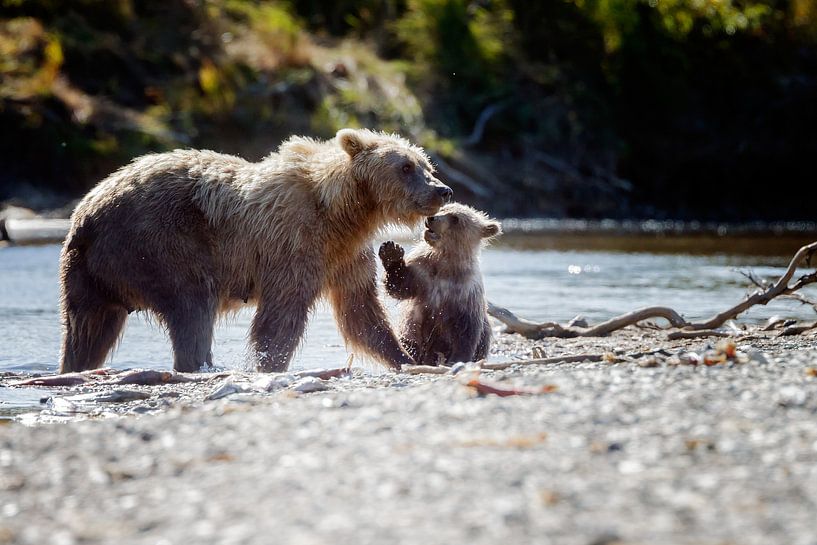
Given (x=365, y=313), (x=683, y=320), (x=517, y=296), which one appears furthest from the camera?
(x=517, y=296)

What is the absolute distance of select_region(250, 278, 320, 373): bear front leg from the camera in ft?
24.8

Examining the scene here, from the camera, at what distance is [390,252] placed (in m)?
8.17

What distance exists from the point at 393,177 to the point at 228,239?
119 cm

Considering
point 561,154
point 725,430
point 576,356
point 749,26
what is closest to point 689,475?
point 725,430

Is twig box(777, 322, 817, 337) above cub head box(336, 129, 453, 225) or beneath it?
beneath

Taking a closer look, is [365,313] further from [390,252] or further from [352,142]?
[352,142]

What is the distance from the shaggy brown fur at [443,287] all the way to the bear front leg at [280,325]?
2.70ft

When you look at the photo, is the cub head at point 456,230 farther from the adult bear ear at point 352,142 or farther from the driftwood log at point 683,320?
the driftwood log at point 683,320

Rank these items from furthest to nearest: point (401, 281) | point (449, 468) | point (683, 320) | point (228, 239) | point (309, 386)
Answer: point (683, 320) → point (401, 281) → point (228, 239) → point (309, 386) → point (449, 468)

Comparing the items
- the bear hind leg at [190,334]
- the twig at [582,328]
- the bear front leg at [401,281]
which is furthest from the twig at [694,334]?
the bear hind leg at [190,334]

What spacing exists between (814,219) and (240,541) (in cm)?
2646

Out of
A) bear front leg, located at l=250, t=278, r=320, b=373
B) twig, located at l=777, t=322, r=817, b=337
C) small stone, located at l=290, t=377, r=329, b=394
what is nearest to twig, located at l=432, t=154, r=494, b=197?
twig, located at l=777, t=322, r=817, b=337

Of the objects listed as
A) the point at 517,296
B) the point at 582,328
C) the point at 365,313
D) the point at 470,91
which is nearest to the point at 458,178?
the point at 470,91

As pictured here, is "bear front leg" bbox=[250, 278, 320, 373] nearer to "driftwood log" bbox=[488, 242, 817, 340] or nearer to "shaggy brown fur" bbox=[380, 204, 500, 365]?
"shaggy brown fur" bbox=[380, 204, 500, 365]
